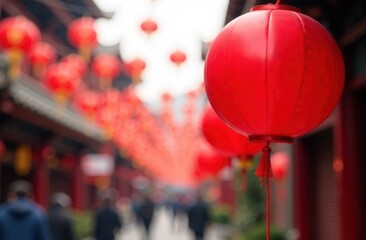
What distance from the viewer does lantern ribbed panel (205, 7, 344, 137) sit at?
3932 millimetres

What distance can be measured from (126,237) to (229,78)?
23765 mm

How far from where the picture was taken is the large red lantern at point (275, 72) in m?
3.93

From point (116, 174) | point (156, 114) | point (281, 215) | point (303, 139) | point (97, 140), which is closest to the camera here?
point (303, 139)

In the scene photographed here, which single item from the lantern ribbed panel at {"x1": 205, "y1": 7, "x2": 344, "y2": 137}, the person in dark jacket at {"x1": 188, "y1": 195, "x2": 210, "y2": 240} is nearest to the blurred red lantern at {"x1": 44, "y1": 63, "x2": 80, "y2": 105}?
the person in dark jacket at {"x1": 188, "y1": 195, "x2": 210, "y2": 240}

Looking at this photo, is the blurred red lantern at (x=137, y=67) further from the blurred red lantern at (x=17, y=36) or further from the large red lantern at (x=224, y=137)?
the large red lantern at (x=224, y=137)

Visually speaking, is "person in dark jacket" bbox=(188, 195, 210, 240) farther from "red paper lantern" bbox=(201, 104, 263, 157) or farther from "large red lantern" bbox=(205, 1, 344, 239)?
"large red lantern" bbox=(205, 1, 344, 239)

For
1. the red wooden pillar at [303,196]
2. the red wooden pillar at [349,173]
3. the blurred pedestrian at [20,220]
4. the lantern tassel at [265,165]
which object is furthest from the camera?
the red wooden pillar at [303,196]

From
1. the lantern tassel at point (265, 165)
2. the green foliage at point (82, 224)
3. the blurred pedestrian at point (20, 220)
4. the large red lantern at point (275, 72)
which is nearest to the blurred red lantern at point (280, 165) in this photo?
the blurred pedestrian at point (20, 220)

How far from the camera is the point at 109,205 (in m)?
14.1

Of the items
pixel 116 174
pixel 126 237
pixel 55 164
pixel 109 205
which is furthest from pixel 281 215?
pixel 116 174

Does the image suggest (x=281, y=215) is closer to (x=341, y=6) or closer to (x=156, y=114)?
(x=341, y=6)

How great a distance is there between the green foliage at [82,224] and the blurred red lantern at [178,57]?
329 inches

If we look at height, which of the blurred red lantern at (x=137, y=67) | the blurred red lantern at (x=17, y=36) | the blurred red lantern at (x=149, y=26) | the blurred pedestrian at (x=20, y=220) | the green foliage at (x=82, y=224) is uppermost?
the blurred red lantern at (x=137, y=67)

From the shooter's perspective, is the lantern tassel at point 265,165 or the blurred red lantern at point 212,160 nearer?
the lantern tassel at point 265,165
